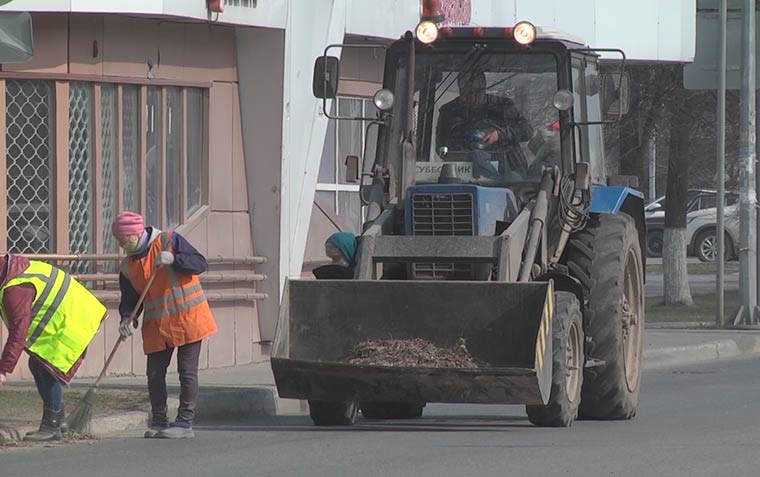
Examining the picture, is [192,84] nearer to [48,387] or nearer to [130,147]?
[130,147]

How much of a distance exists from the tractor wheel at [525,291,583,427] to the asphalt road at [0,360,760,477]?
105mm

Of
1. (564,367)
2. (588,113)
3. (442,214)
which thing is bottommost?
(564,367)

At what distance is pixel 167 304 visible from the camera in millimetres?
10117

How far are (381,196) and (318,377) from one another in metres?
1.81

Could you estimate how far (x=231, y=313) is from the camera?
14.5 m

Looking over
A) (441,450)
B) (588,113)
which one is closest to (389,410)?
(441,450)

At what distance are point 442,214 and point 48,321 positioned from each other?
2.71 m

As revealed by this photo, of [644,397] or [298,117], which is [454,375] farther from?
[298,117]

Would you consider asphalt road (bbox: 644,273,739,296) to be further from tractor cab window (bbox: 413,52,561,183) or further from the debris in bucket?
the debris in bucket

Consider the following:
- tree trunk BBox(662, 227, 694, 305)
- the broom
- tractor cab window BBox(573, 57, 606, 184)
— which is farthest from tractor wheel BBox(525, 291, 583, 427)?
tree trunk BBox(662, 227, 694, 305)

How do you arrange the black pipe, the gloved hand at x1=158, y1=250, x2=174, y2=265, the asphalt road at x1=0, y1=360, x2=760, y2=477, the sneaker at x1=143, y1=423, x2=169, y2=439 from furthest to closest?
the black pipe, the sneaker at x1=143, y1=423, x2=169, y2=439, the gloved hand at x1=158, y1=250, x2=174, y2=265, the asphalt road at x1=0, y1=360, x2=760, y2=477

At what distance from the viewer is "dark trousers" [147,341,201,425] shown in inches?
400

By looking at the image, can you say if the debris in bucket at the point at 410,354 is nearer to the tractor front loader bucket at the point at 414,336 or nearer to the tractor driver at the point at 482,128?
the tractor front loader bucket at the point at 414,336

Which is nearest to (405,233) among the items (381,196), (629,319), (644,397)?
(381,196)
